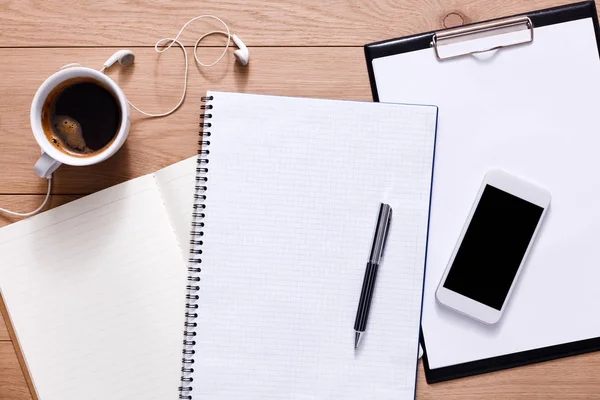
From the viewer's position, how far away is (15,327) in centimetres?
68

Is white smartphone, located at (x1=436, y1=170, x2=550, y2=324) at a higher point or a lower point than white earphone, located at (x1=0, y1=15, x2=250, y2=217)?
lower

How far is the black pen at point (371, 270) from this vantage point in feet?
2.15

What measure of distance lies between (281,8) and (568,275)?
1.52 ft

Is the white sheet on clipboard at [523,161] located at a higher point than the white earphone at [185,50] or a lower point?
lower

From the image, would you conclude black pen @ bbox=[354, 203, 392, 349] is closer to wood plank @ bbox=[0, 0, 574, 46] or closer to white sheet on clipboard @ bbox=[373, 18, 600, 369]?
white sheet on clipboard @ bbox=[373, 18, 600, 369]

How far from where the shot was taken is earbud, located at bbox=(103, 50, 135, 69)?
670mm

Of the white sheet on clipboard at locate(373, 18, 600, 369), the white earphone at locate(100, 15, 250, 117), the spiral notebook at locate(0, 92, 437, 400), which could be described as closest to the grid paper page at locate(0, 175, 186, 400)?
the spiral notebook at locate(0, 92, 437, 400)

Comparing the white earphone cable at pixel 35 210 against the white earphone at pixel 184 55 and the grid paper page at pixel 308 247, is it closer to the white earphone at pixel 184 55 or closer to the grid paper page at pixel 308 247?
the white earphone at pixel 184 55

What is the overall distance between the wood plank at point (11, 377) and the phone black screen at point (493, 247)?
1.68 ft

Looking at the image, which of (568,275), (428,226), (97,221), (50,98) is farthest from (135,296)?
(568,275)

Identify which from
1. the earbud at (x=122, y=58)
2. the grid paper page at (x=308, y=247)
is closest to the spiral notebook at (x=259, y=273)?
the grid paper page at (x=308, y=247)

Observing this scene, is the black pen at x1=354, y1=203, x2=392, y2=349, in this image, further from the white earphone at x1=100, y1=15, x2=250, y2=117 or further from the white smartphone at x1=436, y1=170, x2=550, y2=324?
the white earphone at x1=100, y1=15, x2=250, y2=117

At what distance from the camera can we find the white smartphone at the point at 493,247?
68 cm

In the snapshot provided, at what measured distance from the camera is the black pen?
0.65 metres
